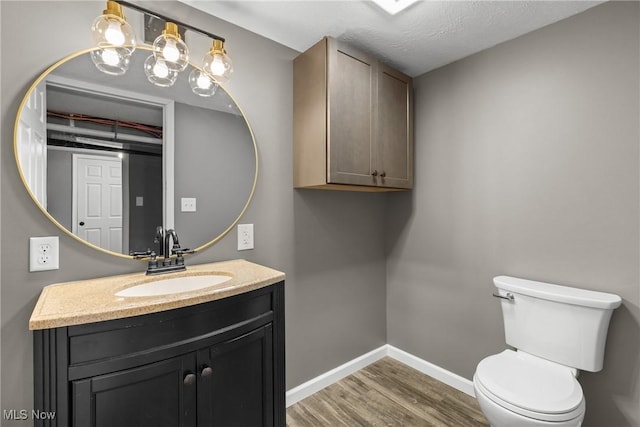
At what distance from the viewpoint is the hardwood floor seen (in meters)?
1.74

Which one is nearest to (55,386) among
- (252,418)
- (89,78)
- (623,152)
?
(252,418)

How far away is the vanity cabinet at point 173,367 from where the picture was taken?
86cm

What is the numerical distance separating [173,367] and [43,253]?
717 millimetres

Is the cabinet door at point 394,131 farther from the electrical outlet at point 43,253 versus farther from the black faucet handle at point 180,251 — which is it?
the electrical outlet at point 43,253

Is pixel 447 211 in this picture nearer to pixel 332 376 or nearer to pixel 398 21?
pixel 398 21

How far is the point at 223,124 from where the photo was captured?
5.32 feet

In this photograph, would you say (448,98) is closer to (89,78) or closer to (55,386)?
(89,78)

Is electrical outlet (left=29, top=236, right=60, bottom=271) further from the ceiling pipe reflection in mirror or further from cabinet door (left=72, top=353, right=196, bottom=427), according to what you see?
the ceiling pipe reflection in mirror

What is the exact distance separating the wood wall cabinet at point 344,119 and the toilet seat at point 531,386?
3.90 ft

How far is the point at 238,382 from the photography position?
3.86 ft

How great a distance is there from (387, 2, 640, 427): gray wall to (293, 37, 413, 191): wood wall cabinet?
414 mm

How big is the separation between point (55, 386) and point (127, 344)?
0.19 meters

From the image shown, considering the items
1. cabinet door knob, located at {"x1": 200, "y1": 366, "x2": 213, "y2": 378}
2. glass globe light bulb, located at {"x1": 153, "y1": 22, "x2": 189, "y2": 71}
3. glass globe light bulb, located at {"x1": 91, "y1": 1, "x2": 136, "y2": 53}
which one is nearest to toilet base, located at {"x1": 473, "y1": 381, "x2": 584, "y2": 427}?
cabinet door knob, located at {"x1": 200, "y1": 366, "x2": 213, "y2": 378}

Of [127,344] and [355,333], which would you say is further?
[355,333]
